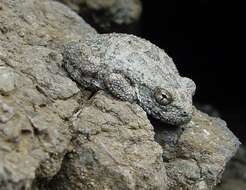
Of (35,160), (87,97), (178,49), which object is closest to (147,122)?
(87,97)

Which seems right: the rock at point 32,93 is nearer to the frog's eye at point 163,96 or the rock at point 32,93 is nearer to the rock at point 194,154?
the frog's eye at point 163,96

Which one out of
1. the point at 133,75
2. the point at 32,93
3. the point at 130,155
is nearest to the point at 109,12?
the point at 133,75

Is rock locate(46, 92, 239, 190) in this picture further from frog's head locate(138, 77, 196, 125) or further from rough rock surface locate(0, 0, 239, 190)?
frog's head locate(138, 77, 196, 125)

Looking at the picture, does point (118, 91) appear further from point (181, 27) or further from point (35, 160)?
point (181, 27)

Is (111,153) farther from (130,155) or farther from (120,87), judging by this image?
(120,87)

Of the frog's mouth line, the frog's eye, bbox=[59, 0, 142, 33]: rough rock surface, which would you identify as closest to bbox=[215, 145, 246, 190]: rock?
bbox=[59, 0, 142, 33]: rough rock surface

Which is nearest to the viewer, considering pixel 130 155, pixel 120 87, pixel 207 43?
pixel 130 155
